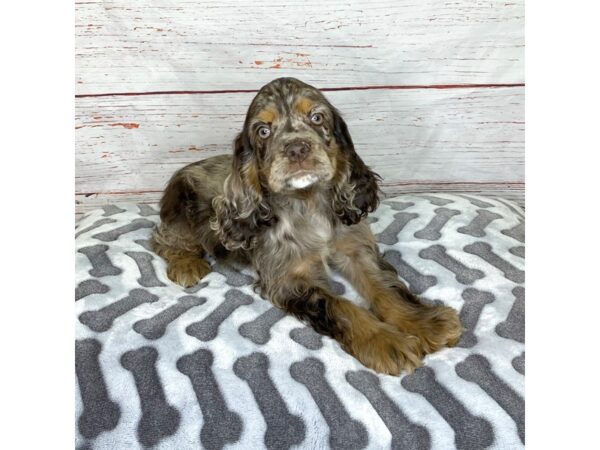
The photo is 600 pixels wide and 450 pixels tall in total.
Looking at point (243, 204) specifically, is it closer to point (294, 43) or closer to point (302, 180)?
point (302, 180)

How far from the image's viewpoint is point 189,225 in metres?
3.82

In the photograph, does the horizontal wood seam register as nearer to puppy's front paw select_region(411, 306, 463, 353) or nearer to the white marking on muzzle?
the white marking on muzzle

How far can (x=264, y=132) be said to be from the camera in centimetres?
304

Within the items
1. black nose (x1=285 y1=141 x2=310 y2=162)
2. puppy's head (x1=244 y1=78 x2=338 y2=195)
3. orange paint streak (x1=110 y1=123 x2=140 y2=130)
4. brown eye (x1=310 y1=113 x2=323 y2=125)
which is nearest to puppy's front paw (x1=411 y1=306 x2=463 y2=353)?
puppy's head (x1=244 y1=78 x2=338 y2=195)

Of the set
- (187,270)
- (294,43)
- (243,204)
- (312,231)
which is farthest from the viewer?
(294,43)

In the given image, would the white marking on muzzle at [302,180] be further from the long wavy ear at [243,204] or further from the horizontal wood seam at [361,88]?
the horizontal wood seam at [361,88]

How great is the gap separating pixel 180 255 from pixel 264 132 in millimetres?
1055

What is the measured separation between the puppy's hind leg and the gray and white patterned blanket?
0.07 metres

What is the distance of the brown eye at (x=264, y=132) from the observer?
3.03 m

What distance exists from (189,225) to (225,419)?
5.79 ft

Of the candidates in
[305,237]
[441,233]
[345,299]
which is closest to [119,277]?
[305,237]

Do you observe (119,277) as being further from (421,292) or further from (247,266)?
(421,292)

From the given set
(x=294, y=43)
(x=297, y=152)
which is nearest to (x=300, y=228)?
(x=297, y=152)

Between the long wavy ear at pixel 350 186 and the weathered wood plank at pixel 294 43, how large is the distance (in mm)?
1239
